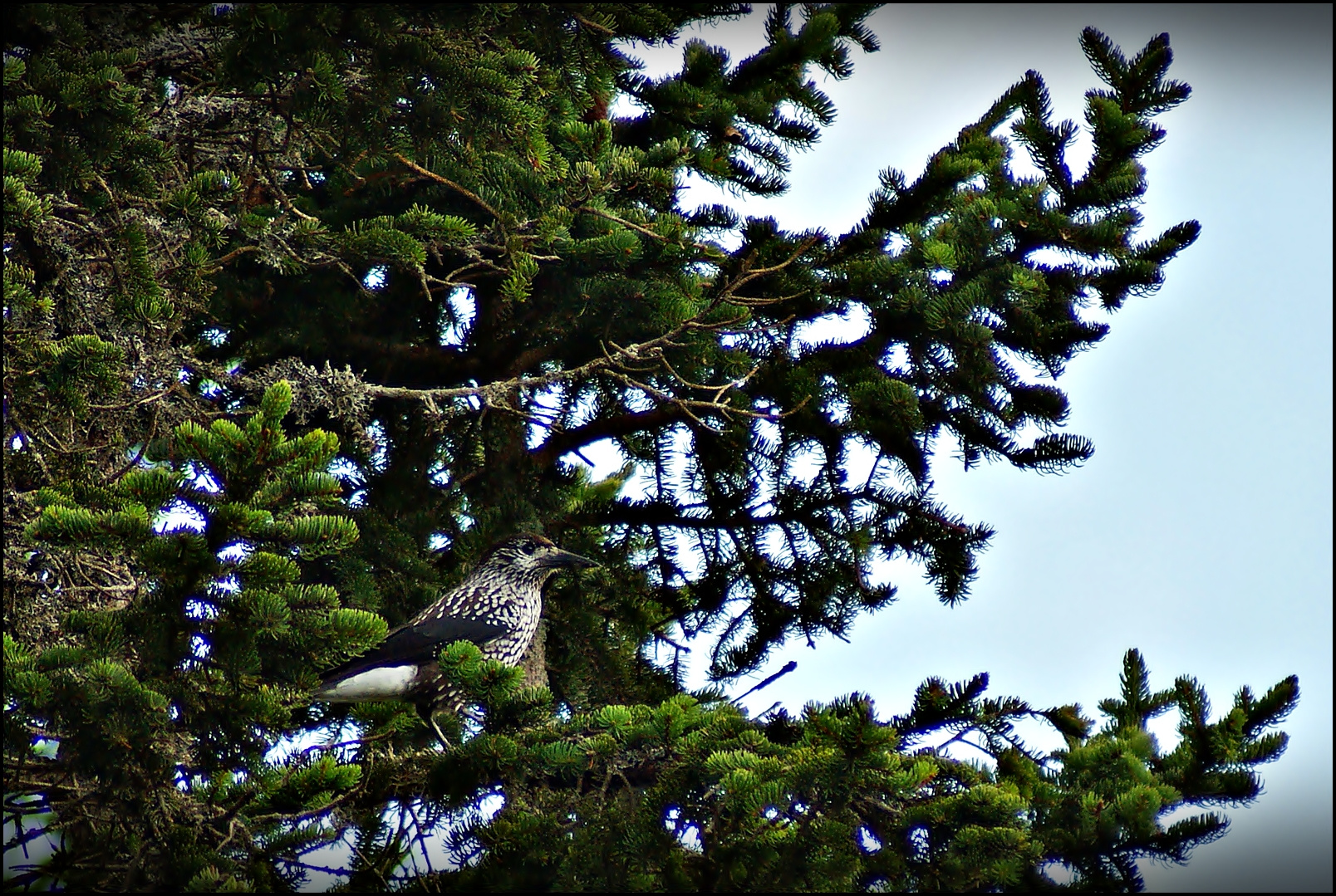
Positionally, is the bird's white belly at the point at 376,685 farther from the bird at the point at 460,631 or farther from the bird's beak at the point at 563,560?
the bird's beak at the point at 563,560

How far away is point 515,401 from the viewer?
5.36 metres

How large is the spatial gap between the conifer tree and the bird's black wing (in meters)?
0.23

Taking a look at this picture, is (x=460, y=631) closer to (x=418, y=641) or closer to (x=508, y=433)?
(x=418, y=641)

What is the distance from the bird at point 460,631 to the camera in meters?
4.75

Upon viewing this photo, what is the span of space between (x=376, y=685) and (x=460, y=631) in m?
0.40

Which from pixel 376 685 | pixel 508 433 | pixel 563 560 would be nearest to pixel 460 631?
pixel 376 685

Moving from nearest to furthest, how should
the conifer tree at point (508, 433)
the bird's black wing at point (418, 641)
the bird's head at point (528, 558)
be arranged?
the conifer tree at point (508, 433) < the bird's black wing at point (418, 641) < the bird's head at point (528, 558)

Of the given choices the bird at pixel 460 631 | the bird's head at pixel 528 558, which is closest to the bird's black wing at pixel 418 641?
the bird at pixel 460 631

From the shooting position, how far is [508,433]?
227 inches

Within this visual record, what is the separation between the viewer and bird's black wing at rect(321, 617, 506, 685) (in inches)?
186

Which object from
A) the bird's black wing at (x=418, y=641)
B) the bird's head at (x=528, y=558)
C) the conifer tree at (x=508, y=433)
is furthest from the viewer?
the bird's head at (x=528, y=558)

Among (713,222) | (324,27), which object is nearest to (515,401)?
(713,222)

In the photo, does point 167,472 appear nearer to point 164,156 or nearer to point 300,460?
point 300,460

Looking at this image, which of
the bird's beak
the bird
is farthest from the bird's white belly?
the bird's beak
